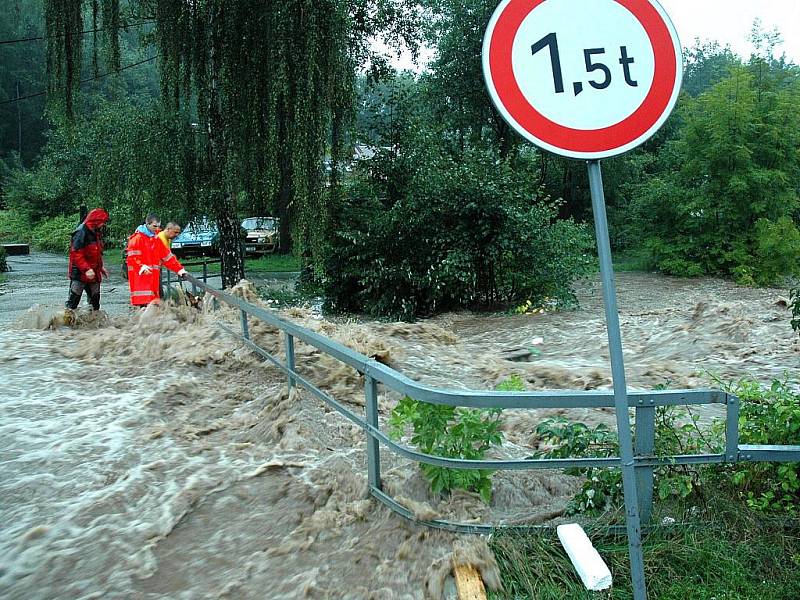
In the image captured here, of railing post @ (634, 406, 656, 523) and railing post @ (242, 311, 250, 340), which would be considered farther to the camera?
railing post @ (242, 311, 250, 340)

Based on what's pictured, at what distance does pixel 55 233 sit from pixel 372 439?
44.6m

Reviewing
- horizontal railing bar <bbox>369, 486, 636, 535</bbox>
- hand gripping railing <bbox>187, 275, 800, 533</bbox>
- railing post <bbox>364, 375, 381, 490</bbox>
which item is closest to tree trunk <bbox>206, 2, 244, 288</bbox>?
railing post <bbox>364, 375, 381, 490</bbox>

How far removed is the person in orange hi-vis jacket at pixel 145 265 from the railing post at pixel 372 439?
7377 mm

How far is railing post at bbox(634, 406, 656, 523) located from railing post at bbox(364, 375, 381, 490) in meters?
1.29

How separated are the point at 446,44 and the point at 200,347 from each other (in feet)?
80.2

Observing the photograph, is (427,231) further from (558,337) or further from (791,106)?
(791,106)

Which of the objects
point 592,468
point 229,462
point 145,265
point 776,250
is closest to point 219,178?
point 145,265

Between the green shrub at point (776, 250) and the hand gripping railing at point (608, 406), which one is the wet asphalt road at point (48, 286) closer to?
the hand gripping railing at point (608, 406)

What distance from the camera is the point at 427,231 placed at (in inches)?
622

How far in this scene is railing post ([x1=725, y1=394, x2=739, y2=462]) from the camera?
3494 mm

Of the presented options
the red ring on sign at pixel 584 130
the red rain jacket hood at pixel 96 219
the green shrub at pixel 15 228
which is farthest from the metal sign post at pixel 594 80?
the green shrub at pixel 15 228

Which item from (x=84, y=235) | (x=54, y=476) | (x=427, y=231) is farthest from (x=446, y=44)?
(x=54, y=476)

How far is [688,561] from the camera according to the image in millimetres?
3436

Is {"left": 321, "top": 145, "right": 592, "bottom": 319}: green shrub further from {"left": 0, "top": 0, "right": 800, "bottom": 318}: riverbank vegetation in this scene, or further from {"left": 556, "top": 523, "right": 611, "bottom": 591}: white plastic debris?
{"left": 556, "top": 523, "right": 611, "bottom": 591}: white plastic debris
